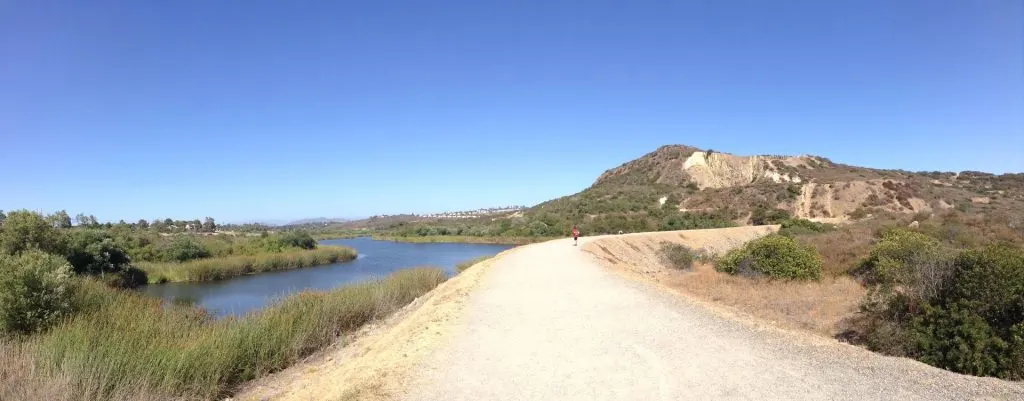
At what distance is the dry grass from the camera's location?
9039 mm

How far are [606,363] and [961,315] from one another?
171 inches

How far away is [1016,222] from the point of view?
80.3 feet

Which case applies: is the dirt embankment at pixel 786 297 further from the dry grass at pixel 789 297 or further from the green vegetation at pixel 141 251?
the green vegetation at pixel 141 251

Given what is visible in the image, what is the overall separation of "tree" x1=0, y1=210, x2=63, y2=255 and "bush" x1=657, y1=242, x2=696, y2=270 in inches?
1120

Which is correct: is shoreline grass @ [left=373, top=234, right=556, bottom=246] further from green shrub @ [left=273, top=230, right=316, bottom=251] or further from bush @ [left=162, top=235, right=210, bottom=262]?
bush @ [left=162, top=235, right=210, bottom=262]

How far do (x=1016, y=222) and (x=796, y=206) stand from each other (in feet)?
122

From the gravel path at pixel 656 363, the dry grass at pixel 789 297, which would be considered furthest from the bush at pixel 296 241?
the gravel path at pixel 656 363

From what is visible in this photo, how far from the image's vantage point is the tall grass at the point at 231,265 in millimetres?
37031

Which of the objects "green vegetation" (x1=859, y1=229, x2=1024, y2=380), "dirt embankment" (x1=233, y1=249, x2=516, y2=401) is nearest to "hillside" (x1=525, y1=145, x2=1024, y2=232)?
"green vegetation" (x1=859, y1=229, x2=1024, y2=380)

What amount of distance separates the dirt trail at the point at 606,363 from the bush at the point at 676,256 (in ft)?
46.7

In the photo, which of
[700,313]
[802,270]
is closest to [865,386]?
[700,313]

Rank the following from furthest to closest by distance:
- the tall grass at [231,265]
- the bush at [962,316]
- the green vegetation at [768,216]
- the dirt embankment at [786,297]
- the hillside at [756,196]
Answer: the green vegetation at [768,216] < the hillside at [756,196] < the tall grass at [231,265] < the dirt embankment at [786,297] < the bush at [962,316]

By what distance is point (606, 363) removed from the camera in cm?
666

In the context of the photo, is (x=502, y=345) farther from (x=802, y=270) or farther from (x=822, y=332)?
(x=802, y=270)
